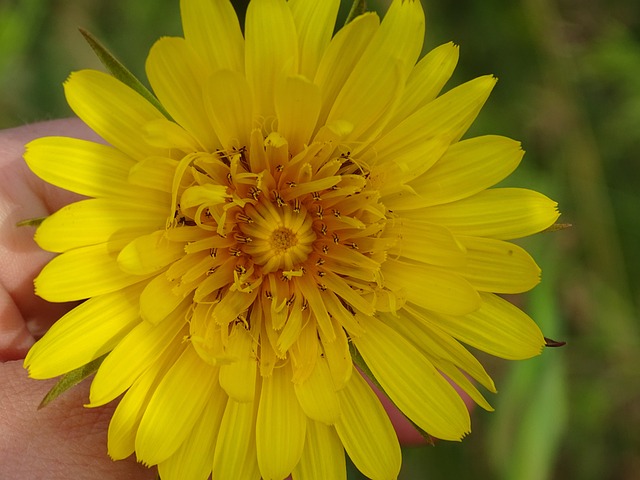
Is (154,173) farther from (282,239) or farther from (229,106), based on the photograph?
(282,239)

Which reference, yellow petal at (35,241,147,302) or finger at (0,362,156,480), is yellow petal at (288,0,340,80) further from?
finger at (0,362,156,480)

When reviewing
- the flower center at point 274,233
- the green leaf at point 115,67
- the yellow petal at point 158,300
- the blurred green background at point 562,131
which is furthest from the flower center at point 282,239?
the blurred green background at point 562,131

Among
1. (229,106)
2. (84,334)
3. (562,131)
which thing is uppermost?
(562,131)

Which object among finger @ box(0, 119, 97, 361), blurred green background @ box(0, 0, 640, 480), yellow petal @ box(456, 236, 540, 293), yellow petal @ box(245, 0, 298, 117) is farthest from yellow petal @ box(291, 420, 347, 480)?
blurred green background @ box(0, 0, 640, 480)

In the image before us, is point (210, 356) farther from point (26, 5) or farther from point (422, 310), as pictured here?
point (26, 5)

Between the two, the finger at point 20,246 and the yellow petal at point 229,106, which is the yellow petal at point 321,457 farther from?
the finger at point 20,246

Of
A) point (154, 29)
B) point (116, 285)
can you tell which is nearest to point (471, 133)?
point (154, 29)

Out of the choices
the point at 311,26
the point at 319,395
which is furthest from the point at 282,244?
the point at 311,26

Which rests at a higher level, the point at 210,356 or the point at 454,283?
the point at 454,283
